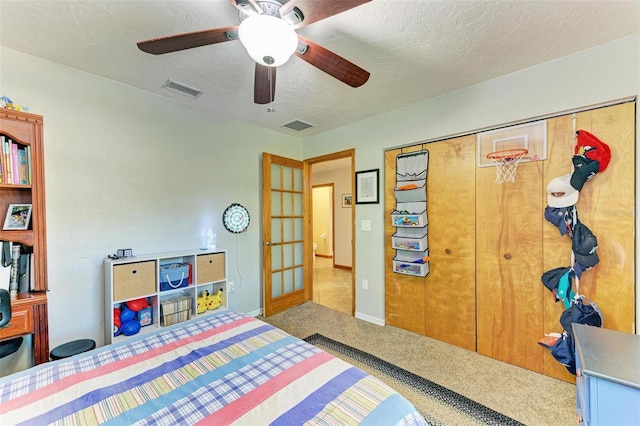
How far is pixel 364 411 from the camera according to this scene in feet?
3.05

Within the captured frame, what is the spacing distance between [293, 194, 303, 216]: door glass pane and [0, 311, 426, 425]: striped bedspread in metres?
2.64

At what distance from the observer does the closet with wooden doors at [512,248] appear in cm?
Answer: 184

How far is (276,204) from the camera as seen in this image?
3.67 metres

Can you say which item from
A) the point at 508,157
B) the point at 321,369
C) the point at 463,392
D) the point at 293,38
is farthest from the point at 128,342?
the point at 508,157

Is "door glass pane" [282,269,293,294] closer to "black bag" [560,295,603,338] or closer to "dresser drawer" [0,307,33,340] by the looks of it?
"dresser drawer" [0,307,33,340]

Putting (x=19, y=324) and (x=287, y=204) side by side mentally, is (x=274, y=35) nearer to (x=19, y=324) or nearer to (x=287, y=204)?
(x=19, y=324)

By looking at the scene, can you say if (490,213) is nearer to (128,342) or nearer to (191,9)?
(191,9)

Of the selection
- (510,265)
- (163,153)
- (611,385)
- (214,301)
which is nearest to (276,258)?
(214,301)

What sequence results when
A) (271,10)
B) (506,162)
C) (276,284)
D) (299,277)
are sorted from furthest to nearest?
(299,277)
(276,284)
(506,162)
(271,10)

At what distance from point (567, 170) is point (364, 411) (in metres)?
2.35


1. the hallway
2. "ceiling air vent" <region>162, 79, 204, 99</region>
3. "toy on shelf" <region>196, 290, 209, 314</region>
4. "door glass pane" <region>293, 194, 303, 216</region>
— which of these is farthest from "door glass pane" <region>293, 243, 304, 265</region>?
"ceiling air vent" <region>162, 79, 204, 99</region>

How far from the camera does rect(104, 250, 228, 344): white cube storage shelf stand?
7.07 feet

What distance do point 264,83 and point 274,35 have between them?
545 millimetres

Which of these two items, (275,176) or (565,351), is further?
(275,176)
